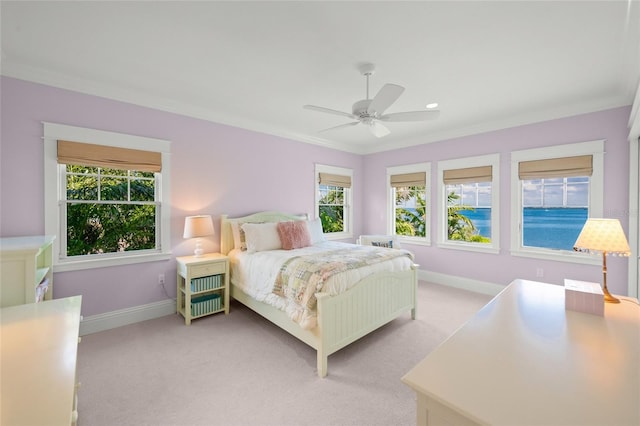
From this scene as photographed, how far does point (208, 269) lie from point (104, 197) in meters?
1.46

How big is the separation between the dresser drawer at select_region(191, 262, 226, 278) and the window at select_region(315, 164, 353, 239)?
2245 mm

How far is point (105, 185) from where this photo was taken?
3.17 metres

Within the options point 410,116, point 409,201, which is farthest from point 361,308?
point 409,201

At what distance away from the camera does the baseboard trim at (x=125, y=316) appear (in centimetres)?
290

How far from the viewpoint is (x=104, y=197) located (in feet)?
10.5

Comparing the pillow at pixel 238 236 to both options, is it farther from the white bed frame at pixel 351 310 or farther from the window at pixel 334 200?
the window at pixel 334 200

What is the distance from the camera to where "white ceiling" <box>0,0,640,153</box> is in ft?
6.19

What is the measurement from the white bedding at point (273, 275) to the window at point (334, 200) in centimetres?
180

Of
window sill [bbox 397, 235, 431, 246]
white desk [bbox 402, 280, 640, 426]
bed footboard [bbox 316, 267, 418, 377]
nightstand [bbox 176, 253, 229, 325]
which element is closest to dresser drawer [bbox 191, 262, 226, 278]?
nightstand [bbox 176, 253, 229, 325]

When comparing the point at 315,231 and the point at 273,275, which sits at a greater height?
the point at 315,231

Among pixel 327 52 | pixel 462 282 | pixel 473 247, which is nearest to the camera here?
pixel 327 52

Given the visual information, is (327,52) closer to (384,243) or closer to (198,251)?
(198,251)

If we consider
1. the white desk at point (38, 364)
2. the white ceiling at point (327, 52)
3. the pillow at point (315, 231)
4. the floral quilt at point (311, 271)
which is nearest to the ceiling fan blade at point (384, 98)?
Answer: the white ceiling at point (327, 52)

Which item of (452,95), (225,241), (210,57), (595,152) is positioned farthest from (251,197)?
(595,152)
